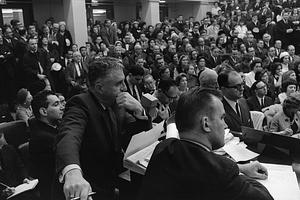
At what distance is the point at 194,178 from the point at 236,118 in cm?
159

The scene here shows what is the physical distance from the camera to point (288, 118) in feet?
12.8

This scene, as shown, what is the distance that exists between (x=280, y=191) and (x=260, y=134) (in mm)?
501

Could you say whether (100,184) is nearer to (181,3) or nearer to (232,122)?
(232,122)

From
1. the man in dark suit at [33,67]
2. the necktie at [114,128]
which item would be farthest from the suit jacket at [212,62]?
the necktie at [114,128]

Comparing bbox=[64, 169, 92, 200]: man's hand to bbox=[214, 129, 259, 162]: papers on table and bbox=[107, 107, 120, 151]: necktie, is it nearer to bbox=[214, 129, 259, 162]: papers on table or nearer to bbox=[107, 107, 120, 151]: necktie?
bbox=[107, 107, 120, 151]: necktie

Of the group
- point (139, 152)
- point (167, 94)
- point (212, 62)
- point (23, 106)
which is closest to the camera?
point (139, 152)

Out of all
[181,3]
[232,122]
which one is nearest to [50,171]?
[232,122]

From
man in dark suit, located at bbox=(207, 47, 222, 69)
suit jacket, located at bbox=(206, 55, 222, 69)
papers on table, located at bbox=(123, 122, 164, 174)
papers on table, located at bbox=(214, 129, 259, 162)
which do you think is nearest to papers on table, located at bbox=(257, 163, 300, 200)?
papers on table, located at bbox=(214, 129, 259, 162)

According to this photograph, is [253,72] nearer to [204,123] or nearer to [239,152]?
[239,152]

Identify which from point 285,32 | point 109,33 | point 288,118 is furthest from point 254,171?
point 285,32

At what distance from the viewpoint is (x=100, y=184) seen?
186 cm

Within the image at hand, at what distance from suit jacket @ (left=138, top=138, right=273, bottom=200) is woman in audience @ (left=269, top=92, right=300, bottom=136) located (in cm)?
272

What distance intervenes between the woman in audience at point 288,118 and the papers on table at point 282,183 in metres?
2.27

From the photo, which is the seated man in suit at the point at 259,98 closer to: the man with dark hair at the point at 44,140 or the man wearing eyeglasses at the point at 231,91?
the man wearing eyeglasses at the point at 231,91
